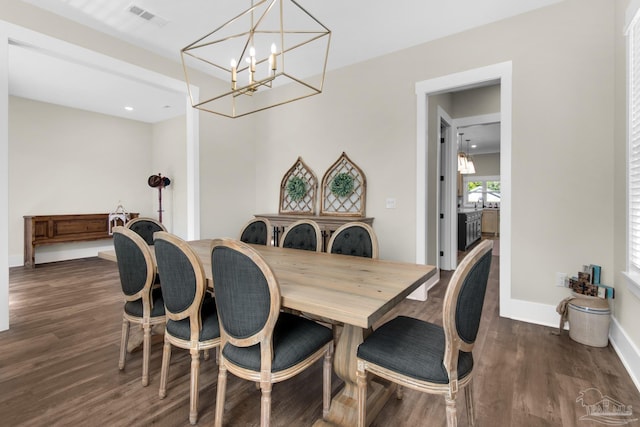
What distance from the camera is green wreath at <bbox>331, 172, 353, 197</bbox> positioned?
12.5 ft

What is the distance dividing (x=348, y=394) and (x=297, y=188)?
3016 mm

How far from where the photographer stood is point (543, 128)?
9.00ft

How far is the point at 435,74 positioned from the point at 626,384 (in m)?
2.98

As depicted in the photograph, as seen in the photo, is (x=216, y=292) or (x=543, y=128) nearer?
(x=216, y=292)

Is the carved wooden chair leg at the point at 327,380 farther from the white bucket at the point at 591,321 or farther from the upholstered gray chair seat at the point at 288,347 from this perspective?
the white bucket at the point at 591,321

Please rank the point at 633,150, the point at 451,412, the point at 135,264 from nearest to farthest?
the point at 451,412, the point at 135,264, the point at 633,150

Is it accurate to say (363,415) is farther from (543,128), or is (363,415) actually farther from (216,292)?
(543,128)

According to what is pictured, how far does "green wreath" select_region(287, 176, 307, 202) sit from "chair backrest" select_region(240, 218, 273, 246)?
4.17 ft

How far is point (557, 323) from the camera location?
2695mm

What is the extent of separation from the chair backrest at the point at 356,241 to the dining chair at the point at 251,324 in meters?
1.01

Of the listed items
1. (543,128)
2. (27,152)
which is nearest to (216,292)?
(543,128)

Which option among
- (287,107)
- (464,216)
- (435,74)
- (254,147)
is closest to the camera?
(435,74)

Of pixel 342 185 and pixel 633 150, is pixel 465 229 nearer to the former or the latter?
pixel 342 185

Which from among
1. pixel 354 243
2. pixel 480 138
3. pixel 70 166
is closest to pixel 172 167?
pixel 70 166
